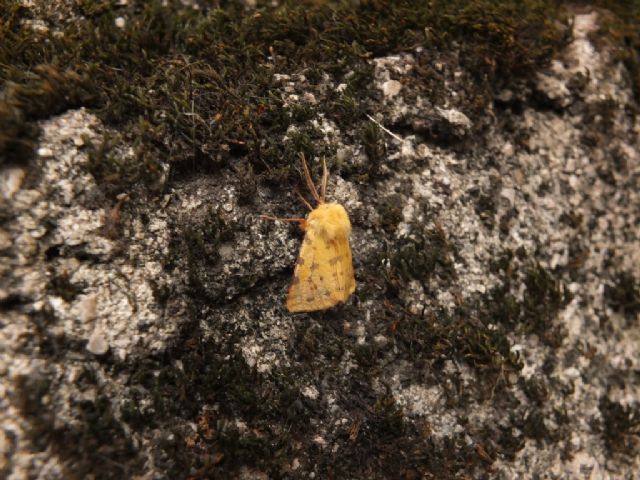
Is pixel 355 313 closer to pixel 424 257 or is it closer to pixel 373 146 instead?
pixel 424 257

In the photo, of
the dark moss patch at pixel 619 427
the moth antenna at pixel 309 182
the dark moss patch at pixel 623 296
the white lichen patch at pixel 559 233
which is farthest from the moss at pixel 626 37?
the moth antenna at pixel 309 182

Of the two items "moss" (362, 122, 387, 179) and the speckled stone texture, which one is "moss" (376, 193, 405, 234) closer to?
the speckled stone texture

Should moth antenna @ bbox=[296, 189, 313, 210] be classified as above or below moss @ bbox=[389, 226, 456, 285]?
above

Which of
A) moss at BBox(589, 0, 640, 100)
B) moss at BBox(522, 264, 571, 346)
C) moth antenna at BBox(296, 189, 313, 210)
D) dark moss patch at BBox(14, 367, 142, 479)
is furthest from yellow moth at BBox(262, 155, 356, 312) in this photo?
moss at BBox(589, 0, 640, 100)

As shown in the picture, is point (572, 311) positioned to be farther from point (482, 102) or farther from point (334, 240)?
point (334, 240)

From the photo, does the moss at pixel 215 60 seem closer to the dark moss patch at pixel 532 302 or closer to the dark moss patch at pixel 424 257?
the dark moss patch at pixel 424 257

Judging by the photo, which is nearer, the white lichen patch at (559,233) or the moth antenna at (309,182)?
the moth antenna at (309,182)

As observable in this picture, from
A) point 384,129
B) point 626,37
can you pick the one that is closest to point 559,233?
point 384,129
